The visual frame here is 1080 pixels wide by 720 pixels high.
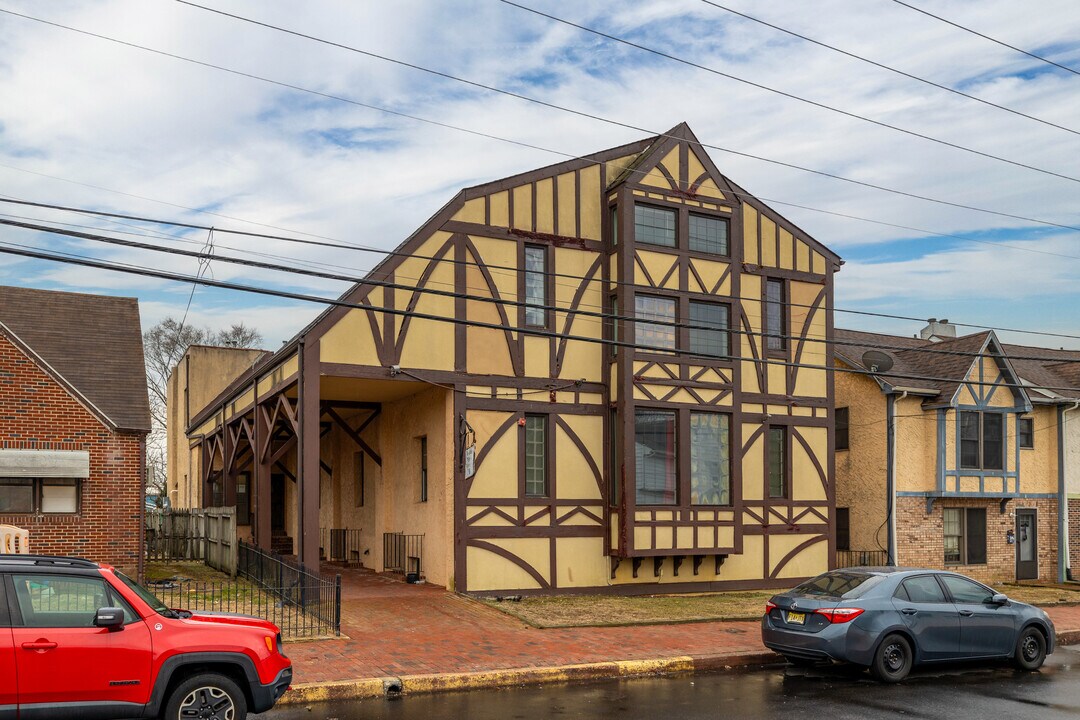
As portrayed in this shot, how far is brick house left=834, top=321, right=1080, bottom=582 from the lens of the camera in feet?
85.5

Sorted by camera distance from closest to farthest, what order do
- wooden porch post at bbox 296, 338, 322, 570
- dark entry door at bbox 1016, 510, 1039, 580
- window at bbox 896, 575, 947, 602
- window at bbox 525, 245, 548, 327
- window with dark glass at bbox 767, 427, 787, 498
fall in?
window at bbox 896, 575, 947, 602 < wooden porch post at bbox 296, 338, 322, 570 < window at bbox 525, 245, 548, 327 < window with dark glass at bbox 767, 427, 787, 498 < dark entry door at bbox 1016, 510, 1039, 580

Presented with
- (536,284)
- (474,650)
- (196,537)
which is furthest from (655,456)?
(196,537)

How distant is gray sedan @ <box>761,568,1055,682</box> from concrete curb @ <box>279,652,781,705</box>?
2.88 feet

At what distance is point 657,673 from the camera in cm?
1417

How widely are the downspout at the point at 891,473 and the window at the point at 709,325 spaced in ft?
18.6

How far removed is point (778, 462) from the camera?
23.8m

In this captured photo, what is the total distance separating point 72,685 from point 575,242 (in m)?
14.7

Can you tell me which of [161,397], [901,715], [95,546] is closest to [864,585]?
[901,715]

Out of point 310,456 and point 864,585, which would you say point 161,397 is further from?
point 864,585

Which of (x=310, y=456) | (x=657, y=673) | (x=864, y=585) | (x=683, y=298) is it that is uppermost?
(x=683, y=298)

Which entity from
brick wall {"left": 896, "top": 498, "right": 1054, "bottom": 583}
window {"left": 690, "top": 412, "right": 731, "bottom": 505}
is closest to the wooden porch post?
window {"left": 690, "top": 412, "right": 731, "bottom": 505}

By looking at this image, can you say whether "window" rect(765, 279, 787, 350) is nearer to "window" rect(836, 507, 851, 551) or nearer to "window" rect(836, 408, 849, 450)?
"window" rect(836, 408, 849, 450)

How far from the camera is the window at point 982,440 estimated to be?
88.3ft

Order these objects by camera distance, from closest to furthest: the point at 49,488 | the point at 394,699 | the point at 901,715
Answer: the point at 901,715 < the point at 394,699 < the point at 49,488
